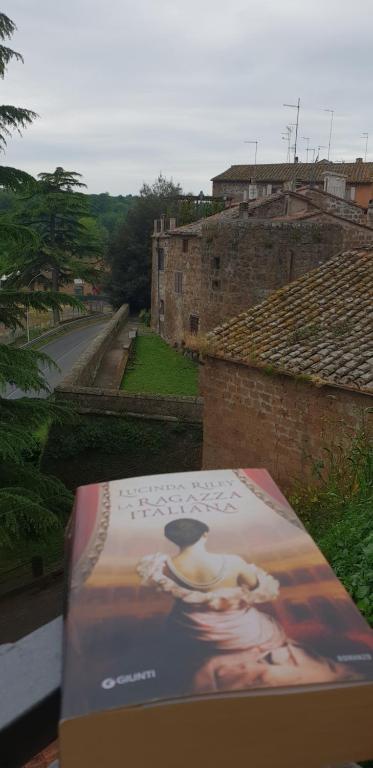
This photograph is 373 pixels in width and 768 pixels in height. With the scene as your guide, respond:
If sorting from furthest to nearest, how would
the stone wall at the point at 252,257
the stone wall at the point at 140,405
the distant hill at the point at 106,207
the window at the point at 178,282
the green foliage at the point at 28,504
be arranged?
the distant hill at the point at 106,207 → the window at the point at 178,282 → the stone wall at the point at 252,257 → the stone wall at the point at 140,405 → the green foliage at the point at 28,504

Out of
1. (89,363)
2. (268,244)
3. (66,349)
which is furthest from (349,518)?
(66,349)

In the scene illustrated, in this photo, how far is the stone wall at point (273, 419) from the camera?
7754 millimetres

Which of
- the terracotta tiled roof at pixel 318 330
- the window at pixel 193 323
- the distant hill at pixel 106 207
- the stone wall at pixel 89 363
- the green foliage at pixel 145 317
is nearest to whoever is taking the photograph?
the terracotta tiled roof at pixel 318 330

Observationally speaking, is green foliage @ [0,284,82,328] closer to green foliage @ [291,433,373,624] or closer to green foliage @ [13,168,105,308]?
green foliage @ [291,433,373,624]

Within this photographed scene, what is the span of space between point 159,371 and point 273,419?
1743 centimetres

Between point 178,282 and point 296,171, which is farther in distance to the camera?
point 296,171

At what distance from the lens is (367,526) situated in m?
4.49

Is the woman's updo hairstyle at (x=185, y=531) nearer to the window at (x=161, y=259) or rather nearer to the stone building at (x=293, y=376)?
the stone building at (x=293, y=376)

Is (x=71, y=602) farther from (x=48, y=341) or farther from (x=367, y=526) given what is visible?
(x=48, y=341)

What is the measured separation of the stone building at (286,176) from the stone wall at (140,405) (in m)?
28.4

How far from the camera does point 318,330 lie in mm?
9148

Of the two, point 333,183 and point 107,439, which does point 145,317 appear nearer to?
point 333,183

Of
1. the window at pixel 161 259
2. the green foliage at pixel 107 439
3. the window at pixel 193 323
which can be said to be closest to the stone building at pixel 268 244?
the green foliage at pixel 107 439

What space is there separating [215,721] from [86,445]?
47.1 ft
